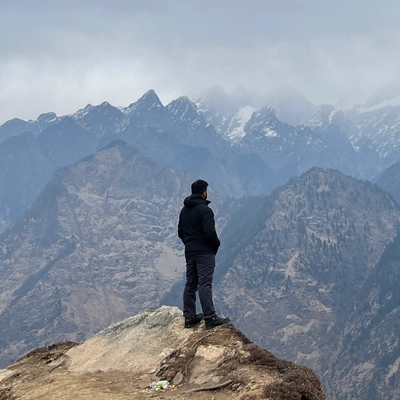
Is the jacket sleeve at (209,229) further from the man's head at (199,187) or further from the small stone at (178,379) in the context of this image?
the small stone at (178,379)

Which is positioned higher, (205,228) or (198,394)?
(205,228)

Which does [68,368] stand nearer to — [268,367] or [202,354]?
[202,354]

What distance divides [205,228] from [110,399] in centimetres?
615

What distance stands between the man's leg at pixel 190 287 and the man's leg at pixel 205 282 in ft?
1.38

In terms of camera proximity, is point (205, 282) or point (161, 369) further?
point (205, 282)

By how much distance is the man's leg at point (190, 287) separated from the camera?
17.3 meters

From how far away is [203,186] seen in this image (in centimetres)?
1720

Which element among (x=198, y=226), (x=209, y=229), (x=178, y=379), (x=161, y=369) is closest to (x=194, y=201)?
(x=198, y=226)

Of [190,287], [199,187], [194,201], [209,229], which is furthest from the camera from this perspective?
[190,287]

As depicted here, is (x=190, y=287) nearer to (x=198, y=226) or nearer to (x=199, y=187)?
(x=198, y=226)

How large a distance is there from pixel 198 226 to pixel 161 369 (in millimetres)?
4716

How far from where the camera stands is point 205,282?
16.8 metres

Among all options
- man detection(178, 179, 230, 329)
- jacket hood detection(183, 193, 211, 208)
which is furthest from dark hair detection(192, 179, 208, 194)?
jacket hood detection(183, 193, 211, 208)

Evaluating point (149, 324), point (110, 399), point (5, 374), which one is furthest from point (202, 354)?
point (5, 374)
